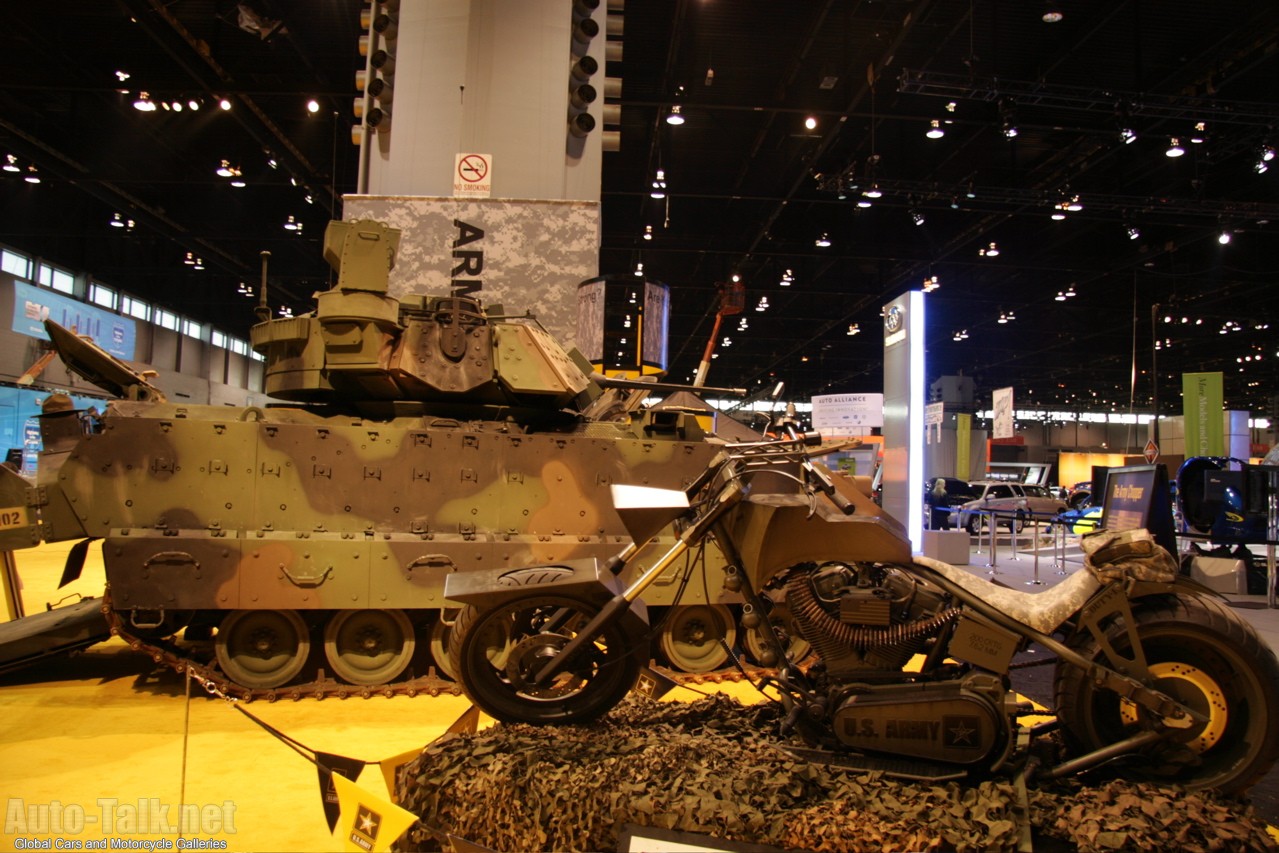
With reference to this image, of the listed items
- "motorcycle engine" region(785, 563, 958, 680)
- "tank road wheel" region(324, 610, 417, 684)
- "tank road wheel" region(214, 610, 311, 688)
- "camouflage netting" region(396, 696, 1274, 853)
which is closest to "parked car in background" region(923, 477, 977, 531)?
"tank road wheel" region(324, 610, 417, 684)

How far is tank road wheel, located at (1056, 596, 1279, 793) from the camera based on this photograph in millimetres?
2723

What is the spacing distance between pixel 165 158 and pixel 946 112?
1441cm

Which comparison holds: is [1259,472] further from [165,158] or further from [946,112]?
[165,158]

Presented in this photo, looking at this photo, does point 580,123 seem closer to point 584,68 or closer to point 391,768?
point 584,68

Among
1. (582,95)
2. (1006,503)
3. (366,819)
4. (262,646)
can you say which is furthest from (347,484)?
(1006,503)

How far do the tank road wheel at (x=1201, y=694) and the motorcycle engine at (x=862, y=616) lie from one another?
57 cm

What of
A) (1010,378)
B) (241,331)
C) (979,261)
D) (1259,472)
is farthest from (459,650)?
(1010,378)

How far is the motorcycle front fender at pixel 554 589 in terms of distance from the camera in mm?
2934

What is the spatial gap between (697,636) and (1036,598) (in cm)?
369

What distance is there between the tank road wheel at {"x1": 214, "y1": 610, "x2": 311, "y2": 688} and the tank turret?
176 cm

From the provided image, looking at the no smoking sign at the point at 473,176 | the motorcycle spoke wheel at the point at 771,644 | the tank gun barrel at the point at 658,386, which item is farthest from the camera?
the no smoking sign at the point at 473,176

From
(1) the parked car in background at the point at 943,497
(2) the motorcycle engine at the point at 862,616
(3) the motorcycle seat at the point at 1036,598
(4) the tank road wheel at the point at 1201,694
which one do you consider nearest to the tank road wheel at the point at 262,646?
(2) the motorcycle engine at the point at 862,616

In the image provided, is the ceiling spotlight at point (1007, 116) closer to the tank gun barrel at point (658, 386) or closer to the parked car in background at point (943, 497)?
the tank gun barrel at point (658, 386)

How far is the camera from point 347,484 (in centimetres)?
568
